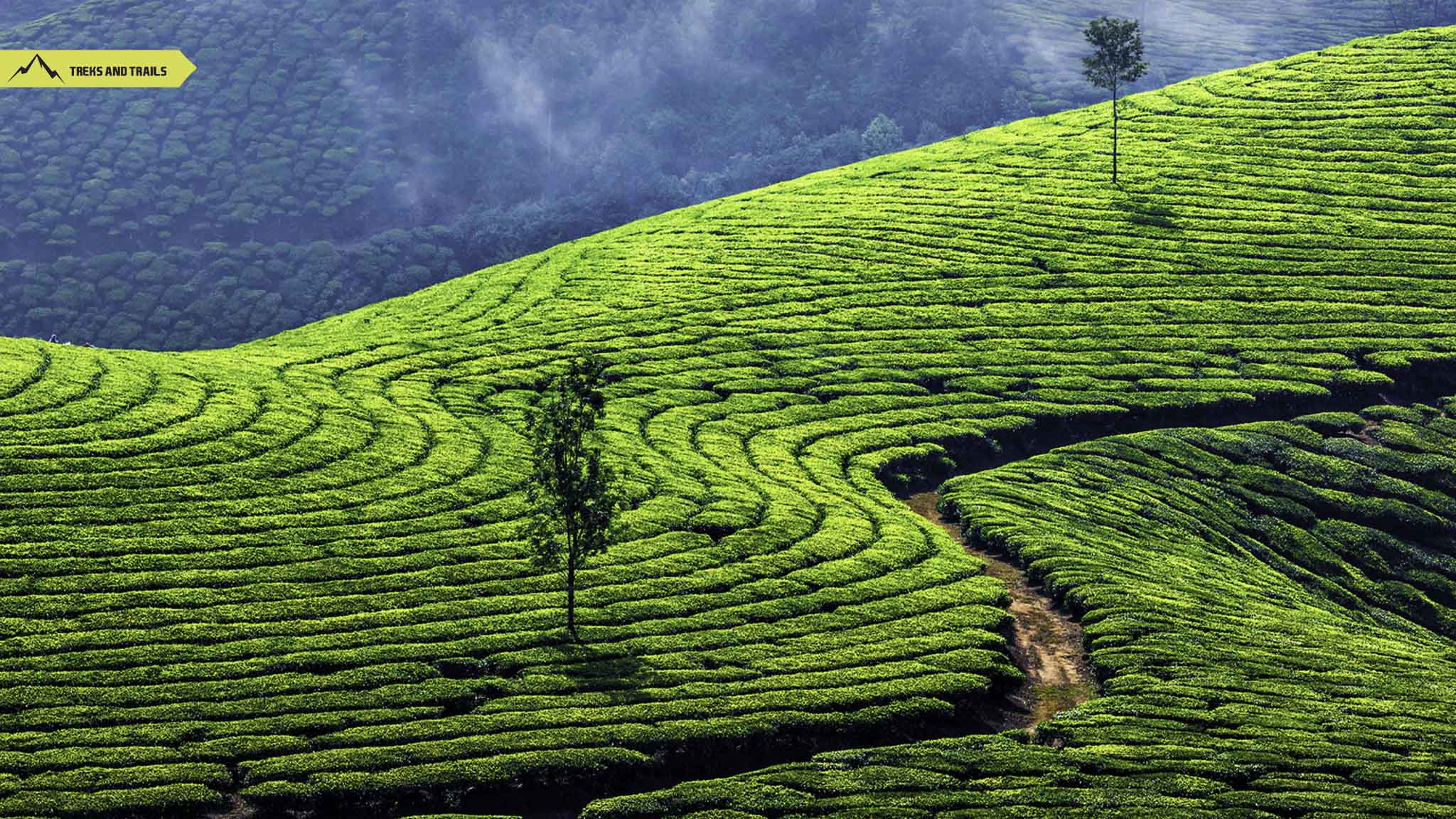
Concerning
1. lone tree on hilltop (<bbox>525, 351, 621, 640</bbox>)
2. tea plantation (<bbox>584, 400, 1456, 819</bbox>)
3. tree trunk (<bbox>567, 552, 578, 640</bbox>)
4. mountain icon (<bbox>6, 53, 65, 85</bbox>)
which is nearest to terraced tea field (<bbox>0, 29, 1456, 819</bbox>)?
tea plantation (<bbox>584, 400, 1456, 819</bbox>)

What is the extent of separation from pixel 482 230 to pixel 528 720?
9389 centimetres

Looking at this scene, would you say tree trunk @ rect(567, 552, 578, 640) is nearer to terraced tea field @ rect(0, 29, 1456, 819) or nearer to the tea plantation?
terraced tea field @ rect(0, 29, 1456, 819)

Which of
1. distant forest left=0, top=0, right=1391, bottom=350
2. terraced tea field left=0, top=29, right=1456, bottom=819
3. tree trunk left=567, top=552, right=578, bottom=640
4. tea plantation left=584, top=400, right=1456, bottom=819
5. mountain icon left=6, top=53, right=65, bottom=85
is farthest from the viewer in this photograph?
mountain icon left=6, top=53, right=65, bottom=85

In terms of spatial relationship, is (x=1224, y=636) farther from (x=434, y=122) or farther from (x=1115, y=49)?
(x=434, y=122)

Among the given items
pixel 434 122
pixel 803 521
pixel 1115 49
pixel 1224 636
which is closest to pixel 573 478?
pixel 803 521

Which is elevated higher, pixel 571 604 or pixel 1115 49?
pixel 1115 49

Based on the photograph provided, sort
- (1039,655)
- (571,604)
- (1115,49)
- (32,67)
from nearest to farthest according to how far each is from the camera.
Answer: (571,604) < (1039,655) < (1115,49) < (32,67)

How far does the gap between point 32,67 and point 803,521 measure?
12369 centimetres

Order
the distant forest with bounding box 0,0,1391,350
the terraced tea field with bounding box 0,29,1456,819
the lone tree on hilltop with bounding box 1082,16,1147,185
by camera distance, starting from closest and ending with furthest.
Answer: the terraced tea field with bounding box 0,29,1456,819, the lone tree on hilltop with bounding box 1082,16,1147,185, the distant forest with bounding box 0,0,1391,350

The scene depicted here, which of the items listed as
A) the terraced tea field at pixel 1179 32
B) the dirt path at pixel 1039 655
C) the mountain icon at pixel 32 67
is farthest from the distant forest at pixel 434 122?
the dirt path at pixel 1039 655

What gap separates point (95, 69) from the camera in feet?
454

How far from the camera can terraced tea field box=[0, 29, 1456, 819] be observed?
104 ft

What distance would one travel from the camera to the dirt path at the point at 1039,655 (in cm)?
3647

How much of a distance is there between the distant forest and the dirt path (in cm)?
7935
